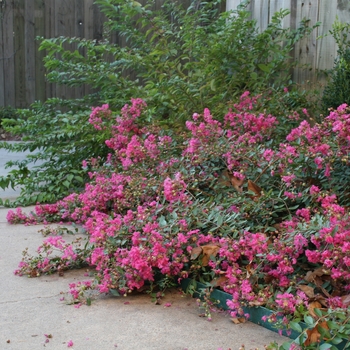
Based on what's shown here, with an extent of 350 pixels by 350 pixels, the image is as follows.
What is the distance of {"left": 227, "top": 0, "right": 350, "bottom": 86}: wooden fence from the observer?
4027 millimetres

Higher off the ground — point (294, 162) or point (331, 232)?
point (294, 162)

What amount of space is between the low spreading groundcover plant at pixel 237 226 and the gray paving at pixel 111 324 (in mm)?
68

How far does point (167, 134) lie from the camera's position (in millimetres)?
3424

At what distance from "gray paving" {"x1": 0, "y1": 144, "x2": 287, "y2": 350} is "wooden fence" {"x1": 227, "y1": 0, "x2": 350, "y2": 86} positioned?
104 inches

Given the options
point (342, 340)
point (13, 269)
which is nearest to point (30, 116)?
point (13, 269)

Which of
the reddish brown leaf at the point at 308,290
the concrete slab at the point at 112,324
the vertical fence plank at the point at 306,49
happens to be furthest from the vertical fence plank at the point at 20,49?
the reddish brown leaf at the point at 308,290

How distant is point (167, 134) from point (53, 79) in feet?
4.78

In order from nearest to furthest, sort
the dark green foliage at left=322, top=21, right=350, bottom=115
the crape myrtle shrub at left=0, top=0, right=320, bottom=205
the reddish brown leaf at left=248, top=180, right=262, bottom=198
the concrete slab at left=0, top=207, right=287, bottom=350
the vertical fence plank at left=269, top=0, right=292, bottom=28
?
1. the concrete slab at left=0, top=207, right=287, bottom=350
2. the reddish brown leaf at left=248, top=180, right=262, bottom=198
3. the dark green foliage at left=322, top=21, right=350, bottom=115
4. the crape myrtle shrub at left=0, top=0, right=320, bottom=205
5. the vertical fence plank at left=269, top=0, right=292, bottom=28

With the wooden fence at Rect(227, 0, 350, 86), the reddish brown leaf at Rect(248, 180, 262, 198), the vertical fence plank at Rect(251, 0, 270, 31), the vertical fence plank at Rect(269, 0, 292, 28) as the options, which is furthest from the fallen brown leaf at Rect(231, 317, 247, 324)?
the vertical fence plank at Rect(251, 0, 270, 31)

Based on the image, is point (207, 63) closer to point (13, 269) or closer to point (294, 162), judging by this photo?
point (294, 162)

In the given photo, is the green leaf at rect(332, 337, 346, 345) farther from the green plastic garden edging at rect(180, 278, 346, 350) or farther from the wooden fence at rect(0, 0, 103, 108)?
the wooden fence at rect(0, 0, 103, 108)

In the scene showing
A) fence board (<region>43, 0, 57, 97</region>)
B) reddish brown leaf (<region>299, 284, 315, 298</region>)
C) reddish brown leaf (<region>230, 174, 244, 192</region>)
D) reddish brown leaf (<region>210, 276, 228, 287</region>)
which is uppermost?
fence board (<region>43, 0, 57, 97</region>)

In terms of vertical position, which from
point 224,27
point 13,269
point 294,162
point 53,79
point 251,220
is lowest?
point 13,269

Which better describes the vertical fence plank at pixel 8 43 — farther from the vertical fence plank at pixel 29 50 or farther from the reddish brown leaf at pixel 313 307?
the reddish brown leaf at pixel 313 307
